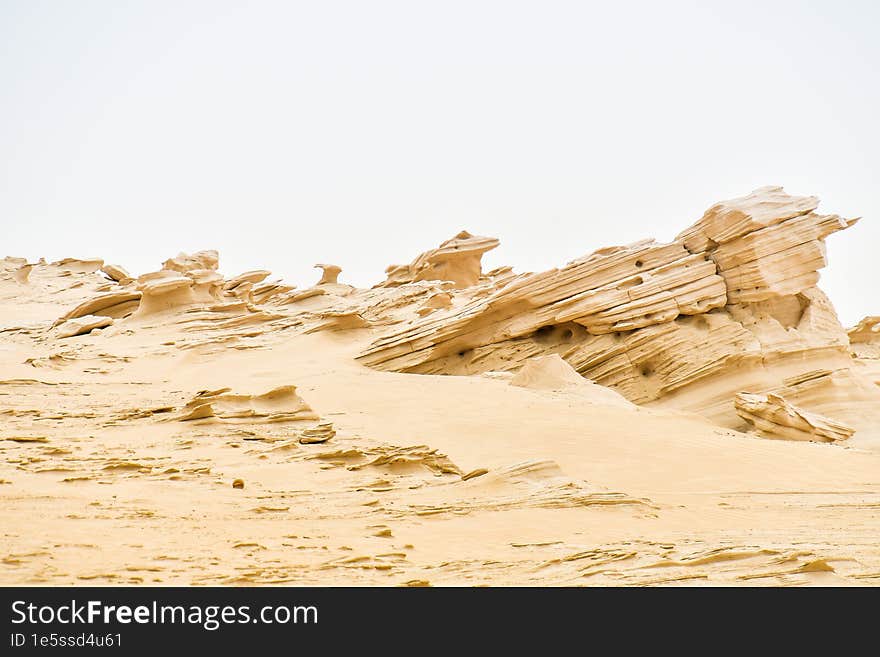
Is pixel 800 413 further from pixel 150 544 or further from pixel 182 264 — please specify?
pixel 182 264

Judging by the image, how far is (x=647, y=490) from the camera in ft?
34.1

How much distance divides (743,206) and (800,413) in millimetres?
4683

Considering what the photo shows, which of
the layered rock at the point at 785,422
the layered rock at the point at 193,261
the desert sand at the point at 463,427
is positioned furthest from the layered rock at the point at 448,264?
the layered rock at the point at 785,422

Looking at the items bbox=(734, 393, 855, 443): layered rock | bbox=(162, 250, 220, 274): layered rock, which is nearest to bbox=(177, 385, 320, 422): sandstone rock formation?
bbox=(734, 393, 855, 443): layered rock

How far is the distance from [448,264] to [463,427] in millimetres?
15436

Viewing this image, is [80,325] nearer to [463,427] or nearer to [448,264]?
[448,264]

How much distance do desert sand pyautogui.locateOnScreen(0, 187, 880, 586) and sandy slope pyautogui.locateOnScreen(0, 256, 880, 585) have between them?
0.04 meters

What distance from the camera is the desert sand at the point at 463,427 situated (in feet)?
20.4

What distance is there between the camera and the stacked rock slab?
17.2 meters

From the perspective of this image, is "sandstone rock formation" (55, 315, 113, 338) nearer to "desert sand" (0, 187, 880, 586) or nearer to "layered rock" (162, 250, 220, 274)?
"desert sand" (0, 187, 880, 586)

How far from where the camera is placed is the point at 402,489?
888 centimetres

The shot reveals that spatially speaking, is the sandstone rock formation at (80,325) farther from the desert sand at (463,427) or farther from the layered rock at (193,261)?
the layered rock at (193,261)
